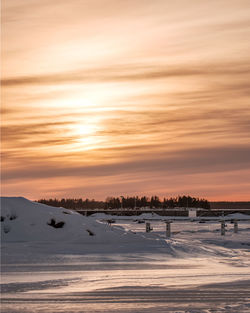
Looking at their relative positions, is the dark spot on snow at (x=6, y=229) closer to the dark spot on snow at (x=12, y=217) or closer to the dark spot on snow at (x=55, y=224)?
the dark spot on snow at (x=12, y=217)

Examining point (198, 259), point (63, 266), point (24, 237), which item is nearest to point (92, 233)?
point (24, 237)

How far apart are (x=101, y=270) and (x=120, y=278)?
8.19ft

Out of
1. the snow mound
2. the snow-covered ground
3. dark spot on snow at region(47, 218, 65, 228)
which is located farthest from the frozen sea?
dark spot on snow at region(47, 218, 65, 228)

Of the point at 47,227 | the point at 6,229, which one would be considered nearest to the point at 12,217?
the point at 6,229

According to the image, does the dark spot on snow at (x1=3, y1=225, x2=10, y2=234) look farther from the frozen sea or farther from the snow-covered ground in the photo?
the frozen sea

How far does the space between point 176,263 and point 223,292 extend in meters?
8.05

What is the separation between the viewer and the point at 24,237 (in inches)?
1096

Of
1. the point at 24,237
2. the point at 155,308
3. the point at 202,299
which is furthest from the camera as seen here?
the point at 24,237

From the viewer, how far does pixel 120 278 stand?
1659cm

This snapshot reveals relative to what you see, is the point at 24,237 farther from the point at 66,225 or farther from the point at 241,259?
the point at 241,259

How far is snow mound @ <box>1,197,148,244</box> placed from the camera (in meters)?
28.1

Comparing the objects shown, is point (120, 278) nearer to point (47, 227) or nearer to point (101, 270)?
point (101, 270)

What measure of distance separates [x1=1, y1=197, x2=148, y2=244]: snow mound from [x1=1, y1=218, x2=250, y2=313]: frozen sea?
0.91 metres

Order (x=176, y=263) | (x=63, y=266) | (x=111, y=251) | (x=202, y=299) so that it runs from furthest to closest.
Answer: (x=111, y=251), (x=176, y=263), (x=63, y=266), (x=202, y=299)
